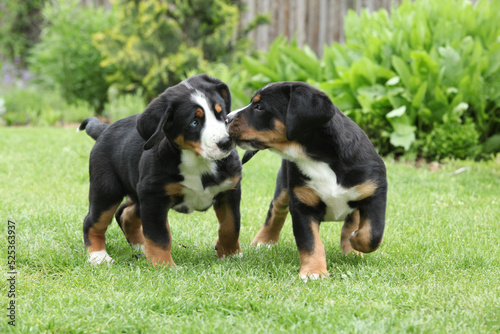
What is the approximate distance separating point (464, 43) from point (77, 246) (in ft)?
18.6

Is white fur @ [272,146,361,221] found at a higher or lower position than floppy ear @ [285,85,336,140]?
lower

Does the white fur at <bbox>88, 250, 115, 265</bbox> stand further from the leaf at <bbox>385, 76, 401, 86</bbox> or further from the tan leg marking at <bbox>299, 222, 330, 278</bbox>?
the leaf at <bbox>385, 76, 401, 86</bbox>

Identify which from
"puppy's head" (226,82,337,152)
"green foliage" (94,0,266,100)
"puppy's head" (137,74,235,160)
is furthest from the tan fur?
"green foliage" (94,0,266,100)

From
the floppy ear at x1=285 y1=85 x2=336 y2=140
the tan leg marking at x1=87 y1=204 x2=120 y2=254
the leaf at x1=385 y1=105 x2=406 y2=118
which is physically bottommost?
the leaf at x1=385 y1=105 x2=406 y2=118

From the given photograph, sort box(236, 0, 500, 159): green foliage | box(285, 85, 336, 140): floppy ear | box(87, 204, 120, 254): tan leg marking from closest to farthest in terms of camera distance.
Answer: box(285, 85, 336, 140): floppy ear
box(87, 204, 120, 254): tan leg marking
box(236, 0, 500, 159): green foliage

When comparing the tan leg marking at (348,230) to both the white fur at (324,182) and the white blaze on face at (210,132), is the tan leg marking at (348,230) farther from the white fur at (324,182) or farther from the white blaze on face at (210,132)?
the white blaze on face at (210,132)

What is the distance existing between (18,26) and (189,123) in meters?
13.4

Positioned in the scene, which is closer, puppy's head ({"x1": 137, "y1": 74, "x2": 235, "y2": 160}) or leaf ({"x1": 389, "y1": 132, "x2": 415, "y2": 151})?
puppy's head ({"x1": 137, "y1": 74, "x2": 235, "y2": 160})

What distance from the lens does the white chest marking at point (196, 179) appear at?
3715 mm

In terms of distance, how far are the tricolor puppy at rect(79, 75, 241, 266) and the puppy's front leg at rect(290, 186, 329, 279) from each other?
492 mm

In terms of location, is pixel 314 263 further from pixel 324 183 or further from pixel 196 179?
pixel 196 179

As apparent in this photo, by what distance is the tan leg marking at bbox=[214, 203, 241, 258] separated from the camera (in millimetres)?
3934

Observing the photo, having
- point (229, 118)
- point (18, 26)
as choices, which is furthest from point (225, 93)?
point (18, 26)

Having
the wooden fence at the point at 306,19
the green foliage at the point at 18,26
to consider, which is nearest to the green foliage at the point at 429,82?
the wooden fence at the point at 306,19
